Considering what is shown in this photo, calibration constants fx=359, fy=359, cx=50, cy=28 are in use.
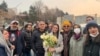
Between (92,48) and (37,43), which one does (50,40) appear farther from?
(92,48)

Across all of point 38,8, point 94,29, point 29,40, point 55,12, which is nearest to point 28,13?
point 38,8

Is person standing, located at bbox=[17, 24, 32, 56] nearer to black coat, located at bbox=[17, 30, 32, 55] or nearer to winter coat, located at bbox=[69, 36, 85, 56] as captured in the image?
black coat, located at bbox=[17, 30, 32, 55]

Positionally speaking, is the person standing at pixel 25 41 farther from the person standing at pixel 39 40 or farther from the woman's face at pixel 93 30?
the woman's face at pixel 93 30

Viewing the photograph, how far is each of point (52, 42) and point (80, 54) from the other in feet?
2.82

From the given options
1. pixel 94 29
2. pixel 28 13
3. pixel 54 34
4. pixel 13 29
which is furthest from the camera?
pixel 28 13

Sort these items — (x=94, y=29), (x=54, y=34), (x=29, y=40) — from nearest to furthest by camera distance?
1. (x=94, y=29)
2. (x=54, y=34)
3. (x=29, y=40)

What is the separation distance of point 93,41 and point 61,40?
2.06m

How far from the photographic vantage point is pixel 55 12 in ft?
258

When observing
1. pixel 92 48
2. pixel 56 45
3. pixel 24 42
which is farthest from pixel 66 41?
pixel 24 42

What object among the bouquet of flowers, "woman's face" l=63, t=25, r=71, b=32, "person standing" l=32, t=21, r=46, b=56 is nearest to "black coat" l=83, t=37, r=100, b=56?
"woman's face" l=63, t=25, r=71, b=32

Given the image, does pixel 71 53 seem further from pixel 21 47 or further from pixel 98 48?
pixel 21 47

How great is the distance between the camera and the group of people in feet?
23.0

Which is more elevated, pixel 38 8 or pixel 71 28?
pixel 71 28

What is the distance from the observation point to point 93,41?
276 inches
